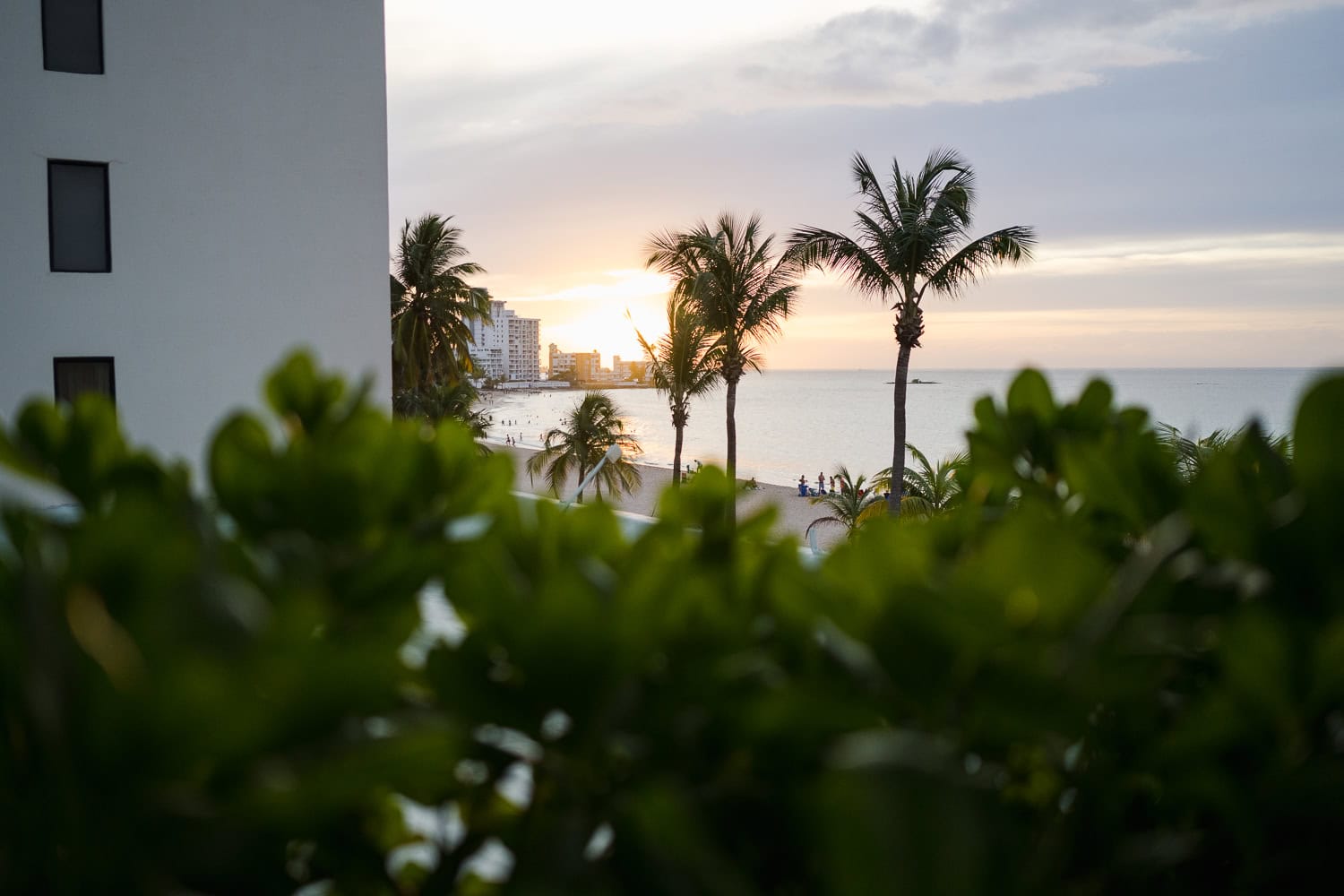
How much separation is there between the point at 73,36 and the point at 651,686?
40.7 ft

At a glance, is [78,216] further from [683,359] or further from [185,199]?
[683,359]

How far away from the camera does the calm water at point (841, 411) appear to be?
55312 millimetres

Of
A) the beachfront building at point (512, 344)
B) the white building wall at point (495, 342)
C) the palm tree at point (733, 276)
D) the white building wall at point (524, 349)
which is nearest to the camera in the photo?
the palm tree at point (733, 276)

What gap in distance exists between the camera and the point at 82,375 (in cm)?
1016

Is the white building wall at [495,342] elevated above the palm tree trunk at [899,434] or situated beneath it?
elevated above

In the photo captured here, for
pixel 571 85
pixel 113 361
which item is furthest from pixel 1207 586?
pixel 571 85

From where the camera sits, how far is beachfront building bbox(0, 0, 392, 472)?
973 cm

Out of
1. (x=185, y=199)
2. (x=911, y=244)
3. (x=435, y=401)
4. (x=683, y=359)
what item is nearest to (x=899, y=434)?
(x=911, y=244)

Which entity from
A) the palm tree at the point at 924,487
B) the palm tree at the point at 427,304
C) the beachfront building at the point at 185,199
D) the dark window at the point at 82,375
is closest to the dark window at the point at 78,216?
the beachfront building at the point at 185,199

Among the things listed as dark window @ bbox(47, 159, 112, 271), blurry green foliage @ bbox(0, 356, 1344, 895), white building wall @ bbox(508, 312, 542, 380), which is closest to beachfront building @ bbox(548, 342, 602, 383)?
white building wall @ bbox(508, 312, 542, 380)

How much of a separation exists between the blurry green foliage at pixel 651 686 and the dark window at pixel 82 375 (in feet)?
37.3

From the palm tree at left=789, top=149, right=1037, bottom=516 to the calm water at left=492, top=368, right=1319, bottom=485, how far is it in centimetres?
1550

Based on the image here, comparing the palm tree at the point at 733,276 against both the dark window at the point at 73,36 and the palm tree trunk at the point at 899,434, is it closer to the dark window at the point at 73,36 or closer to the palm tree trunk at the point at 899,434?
the palm tree trunk at the point at 899,434

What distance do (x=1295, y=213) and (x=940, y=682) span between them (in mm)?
67403
